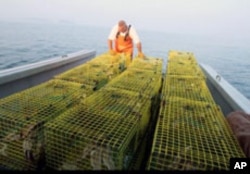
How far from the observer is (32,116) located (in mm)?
2014

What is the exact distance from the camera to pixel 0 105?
2158 mm

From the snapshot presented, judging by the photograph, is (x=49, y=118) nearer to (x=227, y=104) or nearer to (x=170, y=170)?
(x=170, y=170)

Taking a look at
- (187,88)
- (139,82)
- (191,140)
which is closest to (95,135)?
(191,140)

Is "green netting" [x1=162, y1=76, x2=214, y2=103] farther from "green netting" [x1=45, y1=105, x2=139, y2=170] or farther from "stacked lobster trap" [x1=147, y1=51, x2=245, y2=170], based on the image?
"green netting" [x1=45, y1=105, x2=139, y2=170]

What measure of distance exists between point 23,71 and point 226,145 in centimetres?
379

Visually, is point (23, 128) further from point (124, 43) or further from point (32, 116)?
point (124, 43)

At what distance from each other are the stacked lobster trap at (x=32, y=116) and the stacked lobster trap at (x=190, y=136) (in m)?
0.93

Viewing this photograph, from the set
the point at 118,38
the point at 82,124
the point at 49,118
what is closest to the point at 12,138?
the point at 49,118

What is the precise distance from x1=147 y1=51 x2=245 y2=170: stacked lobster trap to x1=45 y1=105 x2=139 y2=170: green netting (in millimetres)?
236

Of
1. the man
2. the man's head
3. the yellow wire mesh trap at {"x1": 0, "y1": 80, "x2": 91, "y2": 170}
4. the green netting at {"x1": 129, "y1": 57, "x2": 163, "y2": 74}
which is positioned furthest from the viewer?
the man

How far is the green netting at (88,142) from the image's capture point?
→ 1.59m

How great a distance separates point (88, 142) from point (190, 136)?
32.6 inches

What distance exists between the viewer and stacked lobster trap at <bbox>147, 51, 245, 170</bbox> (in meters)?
1.52

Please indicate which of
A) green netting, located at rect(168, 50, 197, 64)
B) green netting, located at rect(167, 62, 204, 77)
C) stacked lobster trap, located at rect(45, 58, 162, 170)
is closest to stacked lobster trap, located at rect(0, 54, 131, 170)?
stacked lobster trap, located at rect(45, 58, 162, 170)
